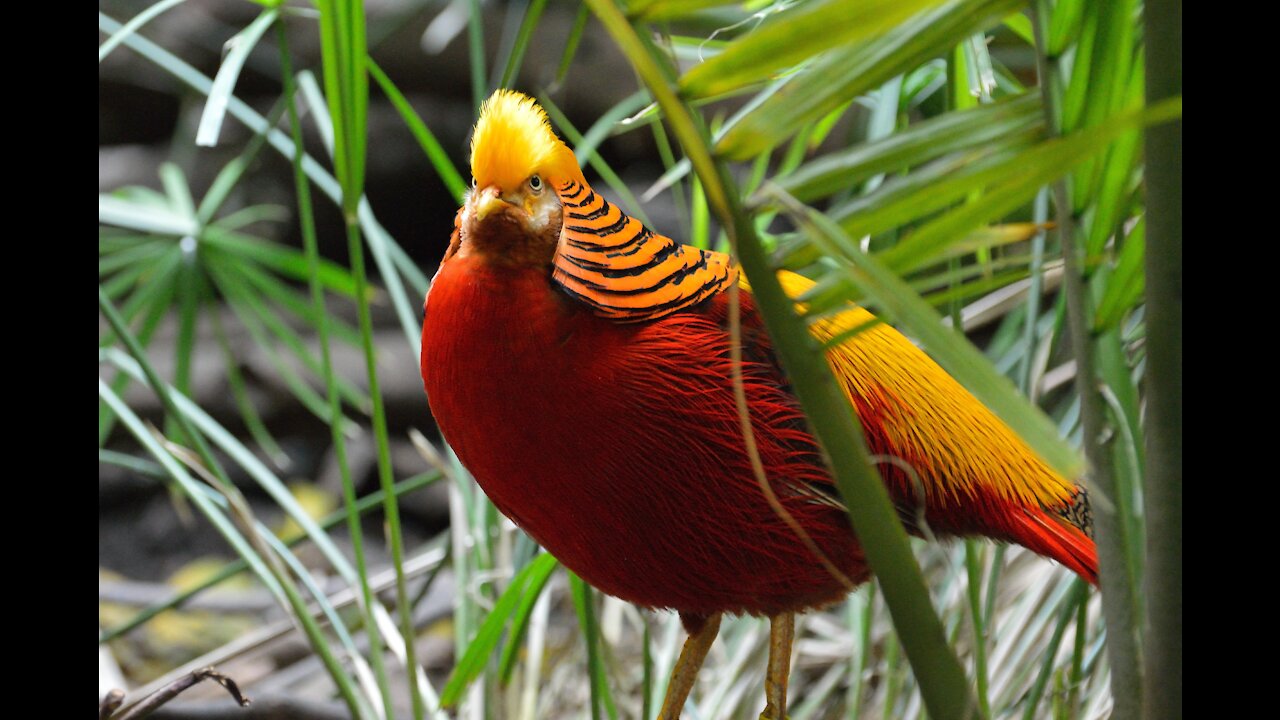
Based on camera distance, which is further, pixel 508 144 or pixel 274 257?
pixel 274 257

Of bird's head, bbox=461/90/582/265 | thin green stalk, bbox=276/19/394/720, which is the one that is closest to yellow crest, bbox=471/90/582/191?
bird's head, bbox=461/90/582/265

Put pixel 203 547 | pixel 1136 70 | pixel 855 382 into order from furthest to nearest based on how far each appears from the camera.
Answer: pixel 203 547
pixel 855 382
pixel 1136 70

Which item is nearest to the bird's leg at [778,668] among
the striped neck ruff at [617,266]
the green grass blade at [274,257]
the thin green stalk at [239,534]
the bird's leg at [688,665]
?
the bird's leg at [688,665]

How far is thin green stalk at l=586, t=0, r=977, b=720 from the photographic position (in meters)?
0.46

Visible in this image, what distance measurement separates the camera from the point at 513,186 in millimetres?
783

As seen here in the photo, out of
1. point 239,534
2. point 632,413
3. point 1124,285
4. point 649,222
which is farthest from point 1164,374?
point 649,222

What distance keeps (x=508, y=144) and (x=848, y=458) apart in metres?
0.41

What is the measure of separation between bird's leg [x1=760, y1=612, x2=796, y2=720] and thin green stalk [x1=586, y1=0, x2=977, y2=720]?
1.56 ft

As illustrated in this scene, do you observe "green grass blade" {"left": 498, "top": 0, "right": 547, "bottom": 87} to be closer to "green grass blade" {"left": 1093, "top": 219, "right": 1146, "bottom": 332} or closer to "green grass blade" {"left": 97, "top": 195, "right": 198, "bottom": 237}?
"green grass blade" {"left": 1093, "top": 219, "right": 1146, "bottom": 332}

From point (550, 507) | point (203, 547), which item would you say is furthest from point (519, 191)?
point (203, 547)

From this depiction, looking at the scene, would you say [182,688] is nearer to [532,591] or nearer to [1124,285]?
[532,591]

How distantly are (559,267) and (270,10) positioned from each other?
41 centimetres

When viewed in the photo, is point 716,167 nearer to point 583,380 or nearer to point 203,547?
point 583,380
